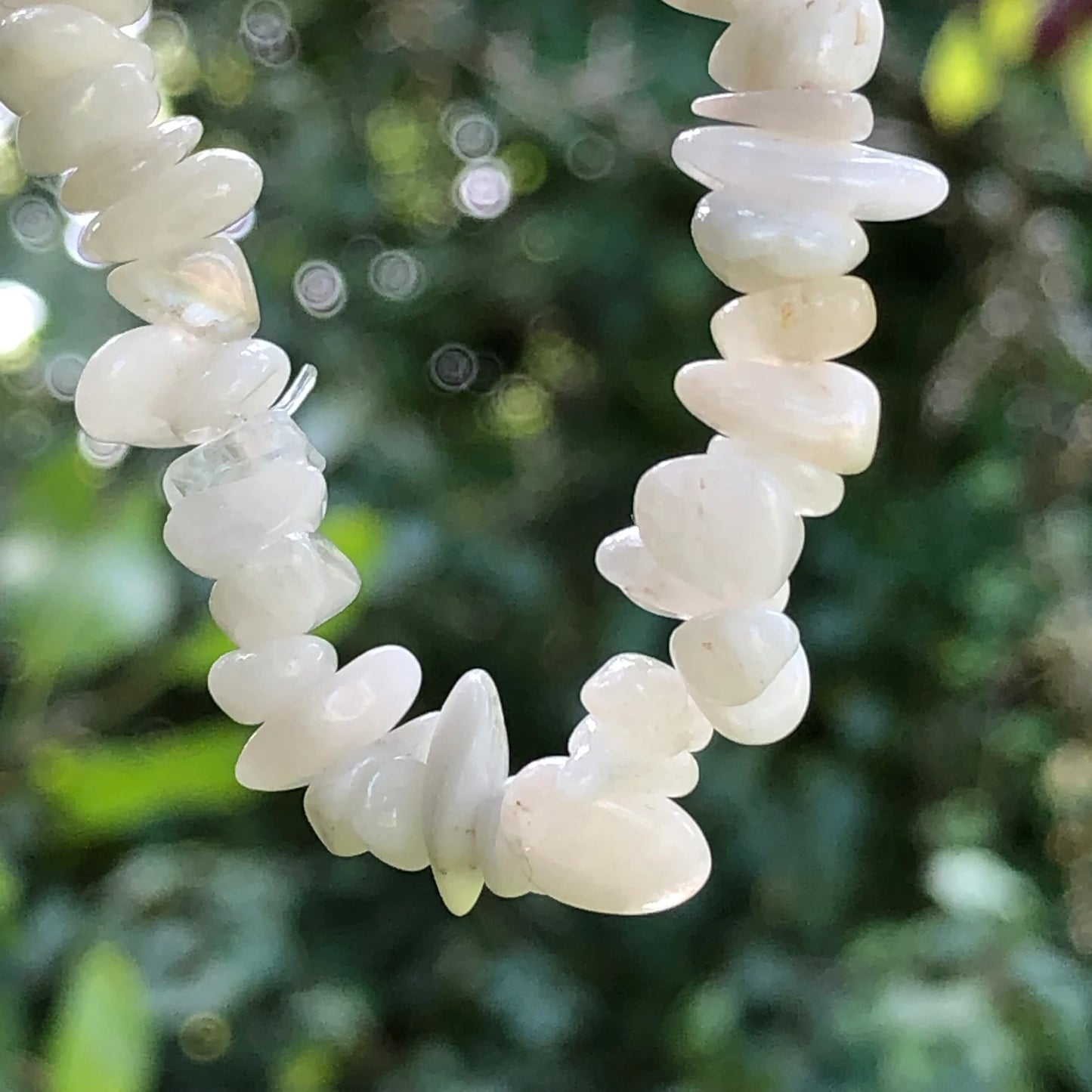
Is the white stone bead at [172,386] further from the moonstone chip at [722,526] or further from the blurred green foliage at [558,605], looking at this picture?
the blurred green foliage at [558,605]

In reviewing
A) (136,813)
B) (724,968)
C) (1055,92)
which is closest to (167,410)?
(136,813)

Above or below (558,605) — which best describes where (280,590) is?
above

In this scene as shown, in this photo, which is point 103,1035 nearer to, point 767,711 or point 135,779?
point 135,779

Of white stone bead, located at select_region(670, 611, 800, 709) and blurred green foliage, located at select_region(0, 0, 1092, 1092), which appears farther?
blurred green foliage, located at select_region(0, 0, 1092, 1092)

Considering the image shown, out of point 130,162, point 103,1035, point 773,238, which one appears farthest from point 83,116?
point 103,1035

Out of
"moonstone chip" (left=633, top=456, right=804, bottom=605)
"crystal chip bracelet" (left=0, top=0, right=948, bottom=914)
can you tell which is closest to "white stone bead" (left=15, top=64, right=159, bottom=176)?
"crystal chip bracelet" (left=0, top=0, right=948, bottom=914)

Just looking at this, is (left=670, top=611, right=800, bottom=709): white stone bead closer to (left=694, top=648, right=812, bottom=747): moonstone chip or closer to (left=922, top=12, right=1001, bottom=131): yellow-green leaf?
(left=694, top=648, right=812, bottom=747): moonstone chip
